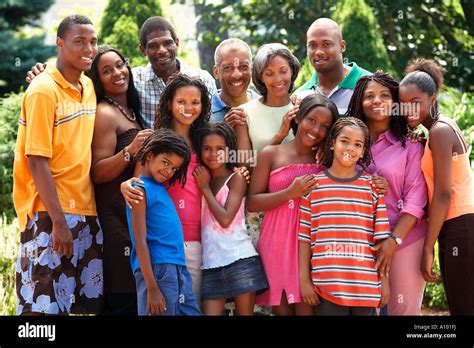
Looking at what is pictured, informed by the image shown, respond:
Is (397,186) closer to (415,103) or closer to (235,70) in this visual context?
(415,103)

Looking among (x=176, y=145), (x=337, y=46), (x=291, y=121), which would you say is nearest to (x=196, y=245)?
(x=176, y=145)

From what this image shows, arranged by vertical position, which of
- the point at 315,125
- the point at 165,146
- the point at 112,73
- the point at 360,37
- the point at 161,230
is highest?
the point at 360,37

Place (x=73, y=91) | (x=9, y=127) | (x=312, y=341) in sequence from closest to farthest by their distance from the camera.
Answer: (x=312, y=341) < (x=73, y=91) < (x=9, y=127)

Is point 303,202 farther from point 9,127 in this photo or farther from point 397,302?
point 9,127

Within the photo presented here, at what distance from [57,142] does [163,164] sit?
0.67 metres

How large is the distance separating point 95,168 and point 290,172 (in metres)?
1.21

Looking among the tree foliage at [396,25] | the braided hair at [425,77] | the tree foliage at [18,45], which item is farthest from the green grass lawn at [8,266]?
the tree foliage at [18,45]

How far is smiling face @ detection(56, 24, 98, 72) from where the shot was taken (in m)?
4.92

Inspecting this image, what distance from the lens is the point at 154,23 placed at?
5.92 meters

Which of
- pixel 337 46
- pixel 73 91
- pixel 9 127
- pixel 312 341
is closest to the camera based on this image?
pixel 312 341

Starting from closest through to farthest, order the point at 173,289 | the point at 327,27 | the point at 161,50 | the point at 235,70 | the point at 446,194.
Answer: the point at 173,289
the point at 446,194
the point at 235,70
the point at 327,27
the point at 161,50

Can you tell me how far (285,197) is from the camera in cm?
473

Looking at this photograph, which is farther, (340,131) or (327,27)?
(327,27)

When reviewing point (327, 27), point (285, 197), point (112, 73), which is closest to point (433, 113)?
point (285, 197)
